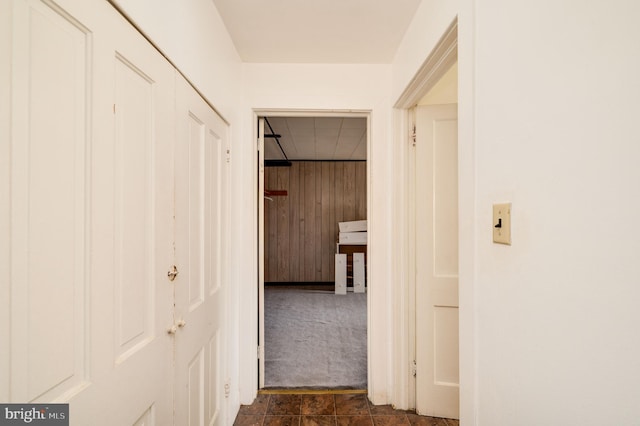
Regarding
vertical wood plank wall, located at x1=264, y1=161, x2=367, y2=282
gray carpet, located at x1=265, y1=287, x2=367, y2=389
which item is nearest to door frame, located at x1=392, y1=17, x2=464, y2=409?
gray carpet, located at x1=265, y1=287, x2=367, y2=389

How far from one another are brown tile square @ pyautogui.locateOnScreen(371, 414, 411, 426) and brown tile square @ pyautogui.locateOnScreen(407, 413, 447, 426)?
39 millimetres

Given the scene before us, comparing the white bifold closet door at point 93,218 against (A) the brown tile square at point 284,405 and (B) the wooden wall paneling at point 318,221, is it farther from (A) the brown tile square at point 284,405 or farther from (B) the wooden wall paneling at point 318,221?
(B) the wooden wall paneling at point 318,221

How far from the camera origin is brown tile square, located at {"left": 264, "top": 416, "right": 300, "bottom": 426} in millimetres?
1999

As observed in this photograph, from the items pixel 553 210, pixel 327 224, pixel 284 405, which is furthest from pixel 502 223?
pixel 327 224

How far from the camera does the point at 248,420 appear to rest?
6.70 feet

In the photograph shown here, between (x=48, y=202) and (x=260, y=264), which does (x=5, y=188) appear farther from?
(x=260, y=264)

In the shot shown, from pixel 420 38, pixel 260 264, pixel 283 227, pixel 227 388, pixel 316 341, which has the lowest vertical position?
pixel 316 341

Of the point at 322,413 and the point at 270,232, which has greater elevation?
the point at 270,232

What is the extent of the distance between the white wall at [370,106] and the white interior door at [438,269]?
0.24m

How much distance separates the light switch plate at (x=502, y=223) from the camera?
0.92 meters

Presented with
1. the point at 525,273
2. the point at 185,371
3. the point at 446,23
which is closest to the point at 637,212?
the point at 525,273

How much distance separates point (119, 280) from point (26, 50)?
1.95 feet

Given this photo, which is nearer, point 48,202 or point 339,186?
point 48,202

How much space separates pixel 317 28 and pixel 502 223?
1591 millimetres
